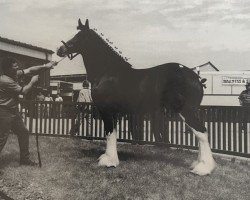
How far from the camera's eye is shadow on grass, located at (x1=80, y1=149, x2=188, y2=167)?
3.96 meters

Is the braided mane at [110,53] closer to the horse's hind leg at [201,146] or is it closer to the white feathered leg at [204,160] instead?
the horse's hind leg at [201,146]

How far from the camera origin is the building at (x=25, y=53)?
3.91 metres

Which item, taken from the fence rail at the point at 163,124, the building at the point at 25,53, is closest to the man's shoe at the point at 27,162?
the fence rail at the point at 163,124

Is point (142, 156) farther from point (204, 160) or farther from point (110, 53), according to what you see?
point (110, 53)

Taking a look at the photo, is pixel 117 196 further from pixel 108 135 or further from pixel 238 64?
pixel 238 64

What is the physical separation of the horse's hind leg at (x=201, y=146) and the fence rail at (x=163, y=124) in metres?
0.34

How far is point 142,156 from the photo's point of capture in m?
4.20

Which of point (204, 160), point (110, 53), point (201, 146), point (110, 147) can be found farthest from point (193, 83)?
point (110, 147)

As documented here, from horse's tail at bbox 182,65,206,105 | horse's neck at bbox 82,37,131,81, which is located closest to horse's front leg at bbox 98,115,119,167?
horse's neck at bbox 82,37,131,81

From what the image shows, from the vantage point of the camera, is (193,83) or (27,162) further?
(27,162)

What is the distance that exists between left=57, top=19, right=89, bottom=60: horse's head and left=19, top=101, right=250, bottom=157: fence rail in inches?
33.9

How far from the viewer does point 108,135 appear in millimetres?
3752

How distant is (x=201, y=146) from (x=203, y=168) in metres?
0.22

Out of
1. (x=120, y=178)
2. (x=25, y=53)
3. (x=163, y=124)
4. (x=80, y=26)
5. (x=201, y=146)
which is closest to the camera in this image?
(x=120, y=178)
